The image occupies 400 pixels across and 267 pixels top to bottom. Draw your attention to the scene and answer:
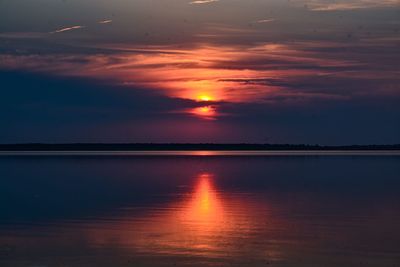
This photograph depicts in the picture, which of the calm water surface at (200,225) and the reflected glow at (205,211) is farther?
the reflected glow at (205,211)

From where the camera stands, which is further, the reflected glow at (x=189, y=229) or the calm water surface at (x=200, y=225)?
the reflected glow at (x=189, y=229)

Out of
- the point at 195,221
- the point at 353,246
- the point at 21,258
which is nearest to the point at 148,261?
the point at 21,258

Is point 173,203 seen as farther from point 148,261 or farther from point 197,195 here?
point 148,261

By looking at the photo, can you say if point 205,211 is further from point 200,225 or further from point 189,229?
point 189,229

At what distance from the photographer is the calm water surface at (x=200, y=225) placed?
16.7 m

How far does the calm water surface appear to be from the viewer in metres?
16.7

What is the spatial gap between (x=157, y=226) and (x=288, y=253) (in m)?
5.41

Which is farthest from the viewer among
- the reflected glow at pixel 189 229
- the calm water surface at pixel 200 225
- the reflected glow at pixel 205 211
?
the reflected glow at pixel 205 211

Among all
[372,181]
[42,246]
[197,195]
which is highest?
[42,246]

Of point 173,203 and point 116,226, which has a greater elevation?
point 116,226

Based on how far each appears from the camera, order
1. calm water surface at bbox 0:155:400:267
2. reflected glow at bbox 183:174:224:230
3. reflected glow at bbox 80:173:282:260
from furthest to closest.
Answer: reflected glow at bbox 183:174:224:230 < reflected glow at bbox 80:173:282:260 < calm water surface at bbox 0:155:400:267

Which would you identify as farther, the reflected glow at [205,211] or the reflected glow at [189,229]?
the reflected glow at [205,211]

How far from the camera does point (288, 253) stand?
17.1 meters

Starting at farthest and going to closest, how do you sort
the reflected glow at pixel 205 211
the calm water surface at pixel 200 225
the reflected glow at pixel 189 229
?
the reflected glow at pixel 205 211, the reflected glow at pixel 189 229, the calm water surface at pixel 200 225
